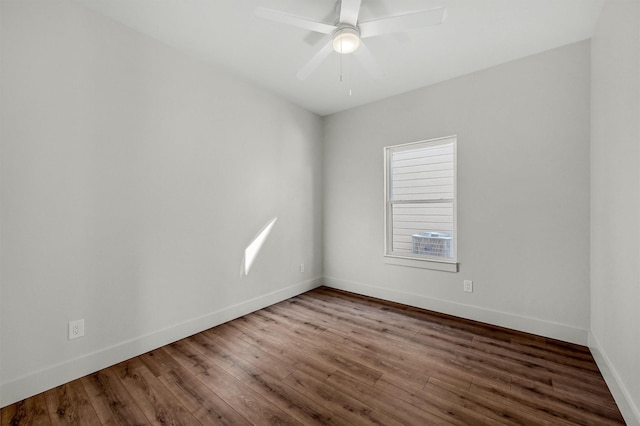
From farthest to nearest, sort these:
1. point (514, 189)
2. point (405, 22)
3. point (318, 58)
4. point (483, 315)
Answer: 1. point (483, 315)
2. point (514, 189)
3. point (318, 58)
4. point (405, 22)

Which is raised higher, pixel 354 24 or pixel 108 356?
pixel 354 24

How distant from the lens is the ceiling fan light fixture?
6.22 ft

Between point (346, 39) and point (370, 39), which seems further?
point (370, 39)

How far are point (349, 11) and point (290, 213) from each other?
2465 mm

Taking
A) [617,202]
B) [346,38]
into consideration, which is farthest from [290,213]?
[617,202]

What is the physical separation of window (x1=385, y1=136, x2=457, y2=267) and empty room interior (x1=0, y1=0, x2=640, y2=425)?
0.02 m

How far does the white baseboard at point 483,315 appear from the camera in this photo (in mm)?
2457

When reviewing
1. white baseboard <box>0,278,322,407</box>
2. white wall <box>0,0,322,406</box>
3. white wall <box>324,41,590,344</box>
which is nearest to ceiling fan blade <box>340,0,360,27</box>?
white wall <box>0,0,322,406</box>

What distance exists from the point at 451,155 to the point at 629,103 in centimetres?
158

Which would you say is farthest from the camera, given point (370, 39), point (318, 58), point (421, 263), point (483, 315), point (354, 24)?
point (421, 263)

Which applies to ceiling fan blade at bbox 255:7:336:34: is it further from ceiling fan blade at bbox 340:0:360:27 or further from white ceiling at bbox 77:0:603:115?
white ceiling at bbox 77:0:603:115

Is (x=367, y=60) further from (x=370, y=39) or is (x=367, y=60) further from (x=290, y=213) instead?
(x=290, y=213)

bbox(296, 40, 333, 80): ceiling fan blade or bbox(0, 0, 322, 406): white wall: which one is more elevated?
bbox(296, 40, 333, 80): ceiling fan blade

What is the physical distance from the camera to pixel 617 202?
5.76ft
